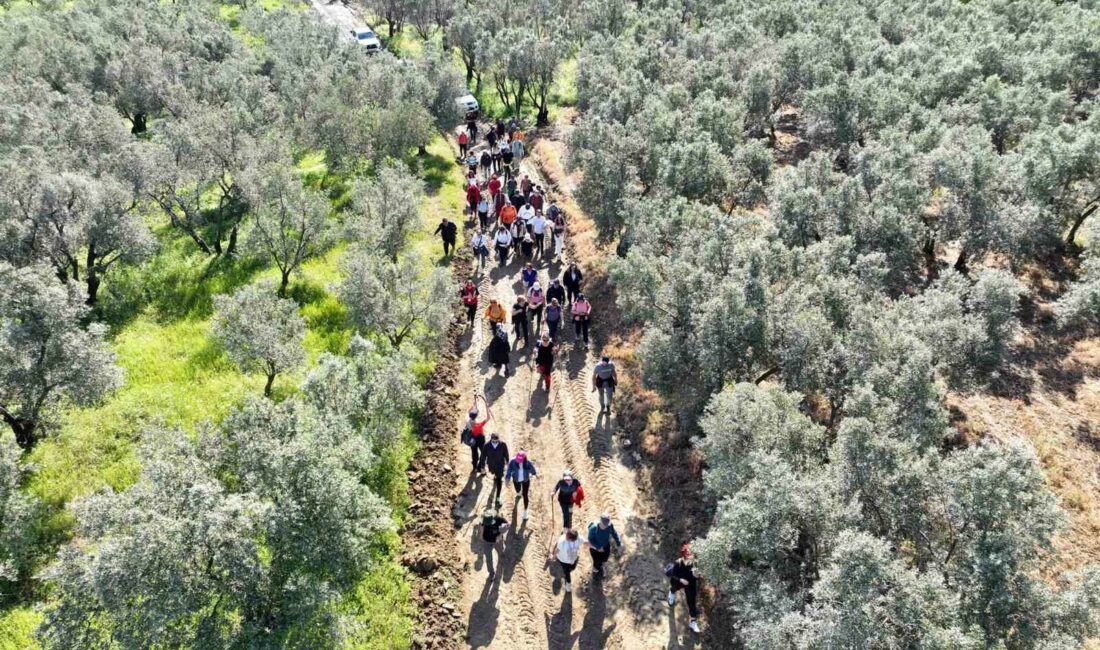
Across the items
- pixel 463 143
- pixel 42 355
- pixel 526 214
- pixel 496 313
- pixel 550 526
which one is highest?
pixel 463 143

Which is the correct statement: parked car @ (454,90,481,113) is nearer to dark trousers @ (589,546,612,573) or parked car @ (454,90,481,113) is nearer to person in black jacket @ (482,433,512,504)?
person in black jacket @ (482,433,512,504)

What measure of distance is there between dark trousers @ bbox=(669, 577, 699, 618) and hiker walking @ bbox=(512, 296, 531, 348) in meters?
11.0

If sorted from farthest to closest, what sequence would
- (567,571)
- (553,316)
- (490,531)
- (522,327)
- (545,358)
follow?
(522,327) → (553,316) → (545,358) → (490,531) → (567,571)

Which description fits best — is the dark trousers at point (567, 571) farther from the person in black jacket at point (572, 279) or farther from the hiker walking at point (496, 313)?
the person in black jacket at point (572, 279)

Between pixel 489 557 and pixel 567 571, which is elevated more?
pixel 567 571

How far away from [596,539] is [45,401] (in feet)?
52.9

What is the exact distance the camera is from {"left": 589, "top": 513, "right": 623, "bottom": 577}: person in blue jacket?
1595 cm

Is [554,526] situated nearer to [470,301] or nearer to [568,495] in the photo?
[568,495]

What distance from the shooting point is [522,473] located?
704 inches

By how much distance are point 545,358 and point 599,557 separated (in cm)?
727

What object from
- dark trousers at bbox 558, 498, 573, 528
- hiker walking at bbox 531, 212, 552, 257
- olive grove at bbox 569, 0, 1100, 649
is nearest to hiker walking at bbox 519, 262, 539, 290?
hiker walking at bbox 531, 212, 552, 257

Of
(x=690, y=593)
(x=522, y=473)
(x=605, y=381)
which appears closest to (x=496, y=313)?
(x=605, y=381)

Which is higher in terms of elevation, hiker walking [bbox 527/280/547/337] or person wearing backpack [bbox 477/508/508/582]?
hiker walking [bbox 527/280/547/337]

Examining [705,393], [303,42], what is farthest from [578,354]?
[303,42]
